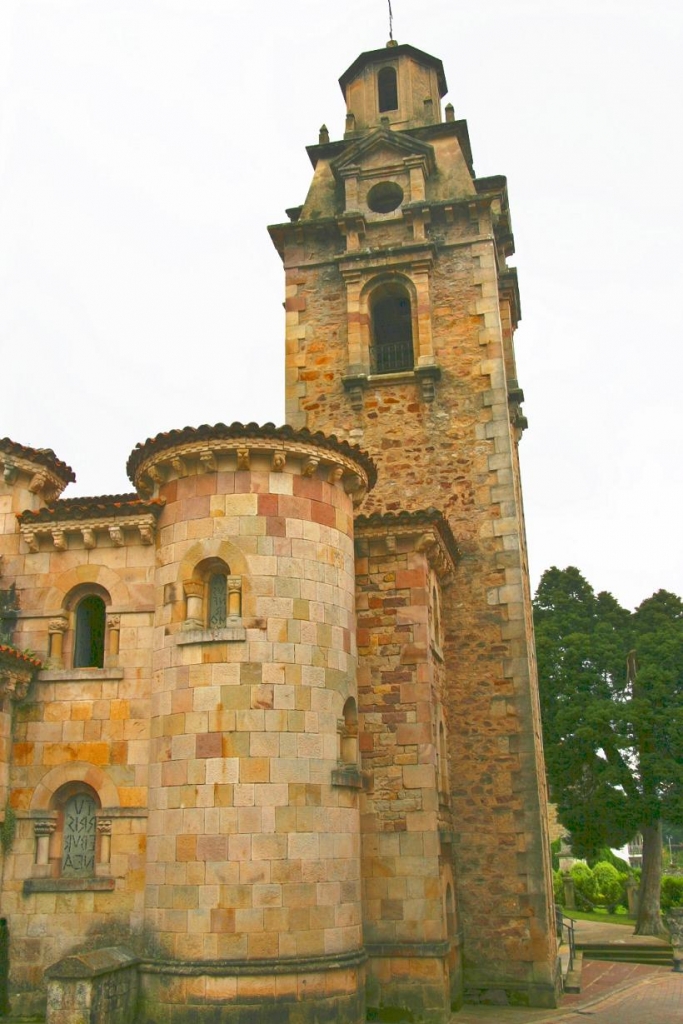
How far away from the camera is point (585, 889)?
35.7 meters

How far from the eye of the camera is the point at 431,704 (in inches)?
573

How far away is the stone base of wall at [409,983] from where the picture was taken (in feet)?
42.6

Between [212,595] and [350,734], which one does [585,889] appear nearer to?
[350,734]

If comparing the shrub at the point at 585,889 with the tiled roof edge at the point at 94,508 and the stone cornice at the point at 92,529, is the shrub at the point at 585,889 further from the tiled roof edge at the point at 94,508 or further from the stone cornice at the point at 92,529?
the tiled roof edge at the point at 94,508

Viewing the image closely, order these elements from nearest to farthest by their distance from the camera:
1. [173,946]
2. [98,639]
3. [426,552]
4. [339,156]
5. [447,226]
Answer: [173,946] < [98,639] < [426,552] < [447,226] < [339,156]

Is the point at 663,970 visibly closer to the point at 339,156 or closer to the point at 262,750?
the point at 262,750

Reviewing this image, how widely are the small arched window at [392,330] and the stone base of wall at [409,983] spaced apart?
36.3 ft

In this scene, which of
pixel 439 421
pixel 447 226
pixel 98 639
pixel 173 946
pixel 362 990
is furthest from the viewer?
pixel 447 226

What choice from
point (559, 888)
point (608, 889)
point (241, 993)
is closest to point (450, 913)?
point (241, 993)

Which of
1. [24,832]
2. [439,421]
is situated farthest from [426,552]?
[24,832]

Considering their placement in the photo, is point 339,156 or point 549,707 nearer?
point 339,156

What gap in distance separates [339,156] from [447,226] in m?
3.51

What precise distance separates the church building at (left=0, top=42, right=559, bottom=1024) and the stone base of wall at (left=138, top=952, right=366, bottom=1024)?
0.03 meters

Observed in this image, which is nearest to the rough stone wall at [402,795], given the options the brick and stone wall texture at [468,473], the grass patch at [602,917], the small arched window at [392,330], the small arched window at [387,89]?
the brick and stone wall texture at [468,473]
